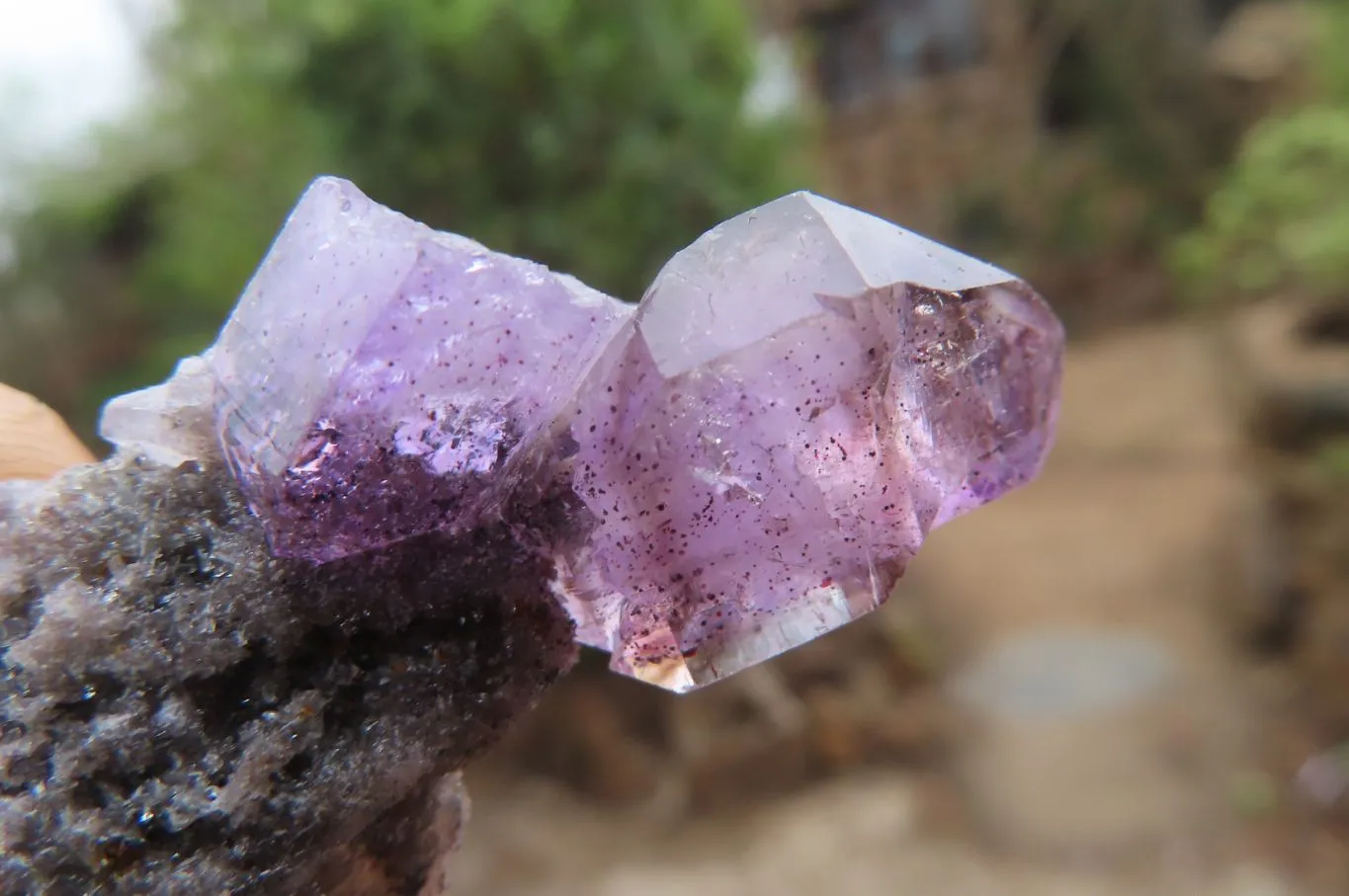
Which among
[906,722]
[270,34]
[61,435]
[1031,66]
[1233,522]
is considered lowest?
[1233,522]

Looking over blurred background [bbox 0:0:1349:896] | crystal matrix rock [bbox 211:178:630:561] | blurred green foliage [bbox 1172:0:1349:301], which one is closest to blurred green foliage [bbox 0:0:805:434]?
blurred background [bbox 0:0:1349:896]

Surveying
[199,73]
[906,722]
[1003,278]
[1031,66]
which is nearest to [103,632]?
[1003,278]

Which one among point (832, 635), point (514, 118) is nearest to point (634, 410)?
point (514, 118)

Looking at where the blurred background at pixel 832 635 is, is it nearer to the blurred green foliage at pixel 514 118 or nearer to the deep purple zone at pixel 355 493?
the blurred green foliage at pixel 514 118

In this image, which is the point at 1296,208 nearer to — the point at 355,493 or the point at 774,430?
the point at 774,430

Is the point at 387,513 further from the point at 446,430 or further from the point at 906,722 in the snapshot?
the point at 906,722

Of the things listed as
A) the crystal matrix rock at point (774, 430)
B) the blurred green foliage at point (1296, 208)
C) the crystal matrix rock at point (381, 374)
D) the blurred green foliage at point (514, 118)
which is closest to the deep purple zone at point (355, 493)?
A: the crystal matrix rock at point (381, 374)
